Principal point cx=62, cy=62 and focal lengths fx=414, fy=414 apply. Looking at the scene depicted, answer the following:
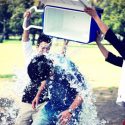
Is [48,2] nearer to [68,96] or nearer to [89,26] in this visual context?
[89,26]

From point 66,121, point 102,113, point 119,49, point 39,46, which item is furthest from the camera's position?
point 102,113

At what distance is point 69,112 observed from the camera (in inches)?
149

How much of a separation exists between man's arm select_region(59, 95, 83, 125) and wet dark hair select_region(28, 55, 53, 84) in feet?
1.38

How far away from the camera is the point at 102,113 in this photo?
7164 mm

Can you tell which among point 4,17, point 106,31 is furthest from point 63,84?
point 4,17

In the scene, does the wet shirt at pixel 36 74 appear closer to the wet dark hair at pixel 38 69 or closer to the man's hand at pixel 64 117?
the wet dark hair at pixel 38 69

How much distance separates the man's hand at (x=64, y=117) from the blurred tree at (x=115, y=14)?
3039cm

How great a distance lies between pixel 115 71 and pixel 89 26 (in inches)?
381

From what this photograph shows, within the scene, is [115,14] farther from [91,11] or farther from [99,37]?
[91,11]

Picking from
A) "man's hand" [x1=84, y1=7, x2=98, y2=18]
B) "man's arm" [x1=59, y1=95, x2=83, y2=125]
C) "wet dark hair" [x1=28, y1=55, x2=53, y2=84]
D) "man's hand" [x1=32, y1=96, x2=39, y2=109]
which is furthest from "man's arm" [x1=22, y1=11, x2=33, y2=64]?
"man's hand" [x1=84, y1=7, x2=98, y2=18]

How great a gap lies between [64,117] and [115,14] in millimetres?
32934

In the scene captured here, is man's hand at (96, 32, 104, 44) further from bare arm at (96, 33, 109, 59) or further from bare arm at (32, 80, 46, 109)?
bare arm at (32, 80, 46, 109)

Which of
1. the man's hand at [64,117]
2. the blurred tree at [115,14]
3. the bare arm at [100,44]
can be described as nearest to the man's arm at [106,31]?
the bare arm at [100,44]

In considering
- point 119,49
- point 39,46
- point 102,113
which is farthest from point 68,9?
point 102,113
